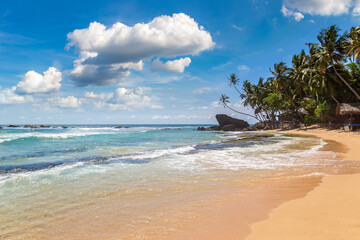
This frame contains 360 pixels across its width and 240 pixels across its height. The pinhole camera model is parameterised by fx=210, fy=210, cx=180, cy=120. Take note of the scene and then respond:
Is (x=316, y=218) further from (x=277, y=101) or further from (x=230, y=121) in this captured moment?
(x=230, y=121)

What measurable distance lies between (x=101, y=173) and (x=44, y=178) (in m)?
1.94

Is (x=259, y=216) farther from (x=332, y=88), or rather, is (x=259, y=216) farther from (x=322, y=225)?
(x=332, y=88)

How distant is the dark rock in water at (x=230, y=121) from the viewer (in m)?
64.5

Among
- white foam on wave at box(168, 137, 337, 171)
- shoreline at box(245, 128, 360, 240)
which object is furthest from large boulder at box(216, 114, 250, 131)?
shoreline at box(245, 128, 360, 240)

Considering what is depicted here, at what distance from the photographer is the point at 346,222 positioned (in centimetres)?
331

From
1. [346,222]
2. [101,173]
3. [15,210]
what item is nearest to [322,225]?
[346,222]

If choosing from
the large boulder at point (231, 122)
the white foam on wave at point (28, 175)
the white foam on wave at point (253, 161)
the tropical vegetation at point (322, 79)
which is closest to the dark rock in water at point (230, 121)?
the large boulder at point (231, 122)

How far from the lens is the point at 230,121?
216ft

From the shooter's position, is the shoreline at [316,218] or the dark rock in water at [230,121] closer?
the shoreline at [316,218]

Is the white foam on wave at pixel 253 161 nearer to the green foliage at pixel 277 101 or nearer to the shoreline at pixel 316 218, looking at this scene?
the shoreline at pixel 316 218

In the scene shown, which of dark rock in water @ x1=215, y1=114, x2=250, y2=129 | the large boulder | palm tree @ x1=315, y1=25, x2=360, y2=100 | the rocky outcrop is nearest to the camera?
palm tree @ x1=315, y1=25, x2=360, y2=100

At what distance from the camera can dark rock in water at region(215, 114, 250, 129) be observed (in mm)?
64500

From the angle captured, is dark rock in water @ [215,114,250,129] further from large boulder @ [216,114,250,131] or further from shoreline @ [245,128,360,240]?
shoreline @ [245,128,360,240]

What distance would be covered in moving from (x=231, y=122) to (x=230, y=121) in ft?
1.55
